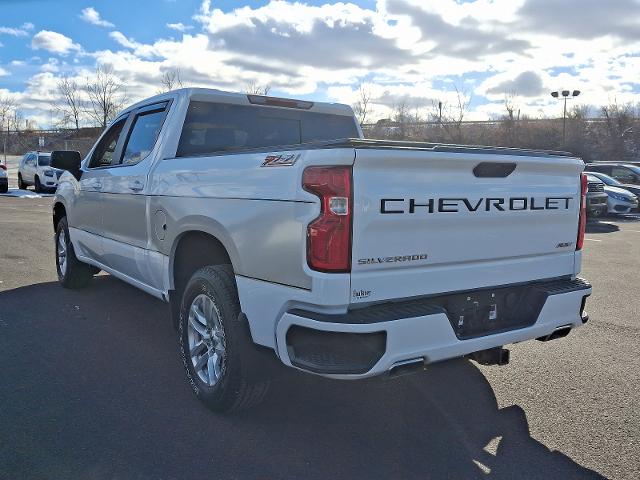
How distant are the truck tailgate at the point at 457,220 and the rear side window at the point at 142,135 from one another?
8.33ft

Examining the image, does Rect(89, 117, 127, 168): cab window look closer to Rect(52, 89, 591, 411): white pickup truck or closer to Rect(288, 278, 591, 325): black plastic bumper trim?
Rect(52, 89, 591, 411): white pickup truck

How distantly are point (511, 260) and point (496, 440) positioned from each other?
1.07 meters

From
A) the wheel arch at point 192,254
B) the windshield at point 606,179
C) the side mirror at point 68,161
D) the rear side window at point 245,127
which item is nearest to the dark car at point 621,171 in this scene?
the windshield at point 606,179

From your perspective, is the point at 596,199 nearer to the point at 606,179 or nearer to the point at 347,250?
Result: the point at 606,179

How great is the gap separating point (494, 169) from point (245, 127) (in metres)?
2.40

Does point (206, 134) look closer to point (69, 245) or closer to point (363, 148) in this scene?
point (363, 148)

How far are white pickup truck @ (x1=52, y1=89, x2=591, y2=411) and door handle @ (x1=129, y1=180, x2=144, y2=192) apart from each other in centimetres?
8

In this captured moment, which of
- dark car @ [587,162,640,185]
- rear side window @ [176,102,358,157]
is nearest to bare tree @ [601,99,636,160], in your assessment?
dark car @ [587,162,640,185]

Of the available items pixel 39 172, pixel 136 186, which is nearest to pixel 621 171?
pixel 136 186

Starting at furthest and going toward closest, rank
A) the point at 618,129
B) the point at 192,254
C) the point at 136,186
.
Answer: the point at 618,129 < the point at 136,186 < the point at 192,254

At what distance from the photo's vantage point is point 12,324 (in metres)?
5.54

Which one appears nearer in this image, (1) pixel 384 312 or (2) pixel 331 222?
(2) pixel 331 222

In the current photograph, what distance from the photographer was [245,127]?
504 cm

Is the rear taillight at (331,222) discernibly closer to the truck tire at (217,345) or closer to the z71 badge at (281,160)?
the z71 badge at (281,160)
